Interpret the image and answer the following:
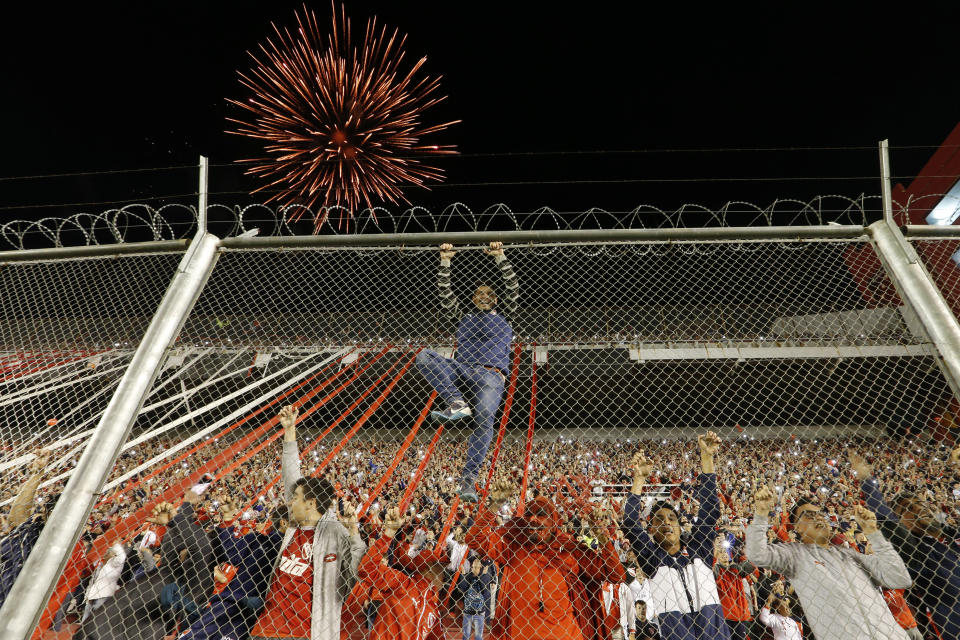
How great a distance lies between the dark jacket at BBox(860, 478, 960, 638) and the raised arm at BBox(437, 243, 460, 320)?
3029mm

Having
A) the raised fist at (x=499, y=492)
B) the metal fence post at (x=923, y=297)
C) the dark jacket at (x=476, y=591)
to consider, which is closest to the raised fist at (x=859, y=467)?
the metal fence post at (x=923, y=297)

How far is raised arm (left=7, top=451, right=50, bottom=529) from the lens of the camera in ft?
10.6

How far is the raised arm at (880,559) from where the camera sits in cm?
305

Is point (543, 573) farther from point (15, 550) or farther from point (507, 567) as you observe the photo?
point (15, 550)

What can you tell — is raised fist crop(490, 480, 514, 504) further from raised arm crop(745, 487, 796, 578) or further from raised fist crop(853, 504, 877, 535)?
raised fist crop(853, 504, 877, 535)

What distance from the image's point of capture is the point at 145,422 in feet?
40.1

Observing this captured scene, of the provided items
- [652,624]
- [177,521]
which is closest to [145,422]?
[177,521]

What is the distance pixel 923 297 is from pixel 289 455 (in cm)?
372

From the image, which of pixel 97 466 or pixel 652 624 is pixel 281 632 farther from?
pixel 652 624

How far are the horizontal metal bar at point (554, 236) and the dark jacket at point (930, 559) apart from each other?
173 cm

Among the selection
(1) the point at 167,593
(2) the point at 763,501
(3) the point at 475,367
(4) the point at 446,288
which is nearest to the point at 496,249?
(4) the point at 446,288

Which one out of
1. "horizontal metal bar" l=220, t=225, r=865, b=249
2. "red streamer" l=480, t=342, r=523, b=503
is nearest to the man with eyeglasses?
"horizontal metal bar" l=220, t=225, r=865, b=249

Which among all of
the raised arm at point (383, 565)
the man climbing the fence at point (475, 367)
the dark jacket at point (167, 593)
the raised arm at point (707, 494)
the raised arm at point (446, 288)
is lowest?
the dark jacket at point (167, 593)

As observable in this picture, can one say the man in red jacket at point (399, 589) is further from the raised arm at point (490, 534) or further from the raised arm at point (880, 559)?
the raised arm at point (880, 559)
